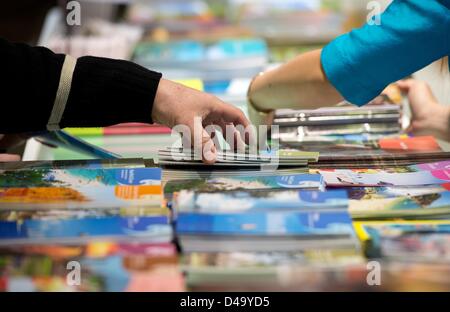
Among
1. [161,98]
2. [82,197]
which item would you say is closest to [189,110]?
[161,98]

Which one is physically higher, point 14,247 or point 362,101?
point 362,101

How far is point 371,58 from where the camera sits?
153cm

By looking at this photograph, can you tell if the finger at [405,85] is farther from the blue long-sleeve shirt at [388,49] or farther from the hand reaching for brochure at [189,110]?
the hand reaching for brochure at [189,110]

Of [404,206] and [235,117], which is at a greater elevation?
[235,117]

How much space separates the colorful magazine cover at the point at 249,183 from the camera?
1.26 meters

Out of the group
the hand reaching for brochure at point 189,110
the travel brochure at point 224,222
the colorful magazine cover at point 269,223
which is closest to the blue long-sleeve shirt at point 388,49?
the travel brochure at point 224,222

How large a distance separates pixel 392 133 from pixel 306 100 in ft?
1.06

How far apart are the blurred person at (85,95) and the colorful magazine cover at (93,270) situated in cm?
42

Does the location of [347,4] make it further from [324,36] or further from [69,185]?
[69,185]

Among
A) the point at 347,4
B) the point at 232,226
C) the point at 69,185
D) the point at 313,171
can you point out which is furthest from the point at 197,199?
the point at 347,4

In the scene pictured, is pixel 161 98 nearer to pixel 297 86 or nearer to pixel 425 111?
pixel 297 86

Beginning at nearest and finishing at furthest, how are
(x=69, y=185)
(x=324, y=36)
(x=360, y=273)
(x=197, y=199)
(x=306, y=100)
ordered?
(x=360, y=273)
(x=197, y=199)
(x=69, y=185)
(x=306, y=100)
(x=324, y=36)

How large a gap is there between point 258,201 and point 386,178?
33 cm

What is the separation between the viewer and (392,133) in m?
Answer: 1.91
